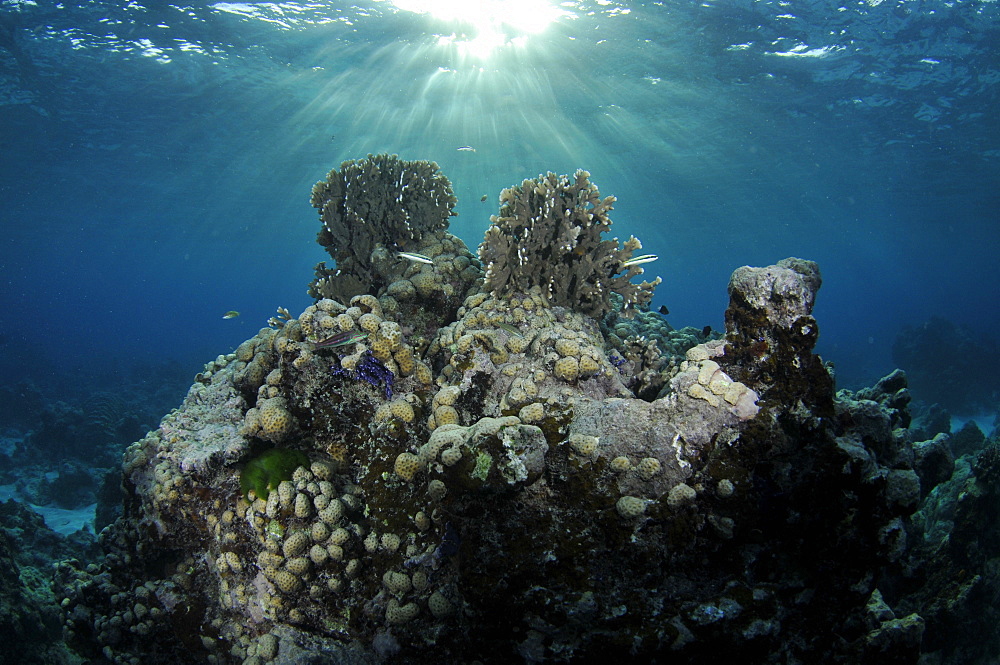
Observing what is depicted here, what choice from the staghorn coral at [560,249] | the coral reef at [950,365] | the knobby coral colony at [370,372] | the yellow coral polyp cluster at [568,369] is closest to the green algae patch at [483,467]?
the yellow coral polyp cluster at [568,369]

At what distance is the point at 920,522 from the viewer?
7723 millimetres

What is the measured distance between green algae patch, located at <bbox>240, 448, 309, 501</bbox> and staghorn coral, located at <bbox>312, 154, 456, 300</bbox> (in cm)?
317

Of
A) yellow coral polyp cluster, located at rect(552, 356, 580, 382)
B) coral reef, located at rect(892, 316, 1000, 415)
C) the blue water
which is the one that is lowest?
yellow coral polyp cluster, located at rect(552, 356, 580, 382)

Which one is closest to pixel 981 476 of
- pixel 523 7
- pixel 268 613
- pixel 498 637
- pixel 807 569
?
pixel 807 569

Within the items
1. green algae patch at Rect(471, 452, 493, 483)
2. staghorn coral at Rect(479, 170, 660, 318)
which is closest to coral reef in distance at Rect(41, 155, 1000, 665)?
green algae patch at Rect(471, 452, 493, 483)

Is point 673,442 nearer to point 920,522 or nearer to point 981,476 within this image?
point 981,476

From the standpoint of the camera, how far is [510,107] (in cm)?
2214

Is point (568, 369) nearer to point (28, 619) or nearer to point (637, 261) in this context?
point (637, 261)

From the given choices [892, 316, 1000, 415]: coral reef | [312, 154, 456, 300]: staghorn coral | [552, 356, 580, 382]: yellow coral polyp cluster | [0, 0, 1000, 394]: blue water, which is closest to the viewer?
[552, 356, 580, 382]: yellow coral polyp cluster

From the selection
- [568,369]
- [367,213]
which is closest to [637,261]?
[568,369]

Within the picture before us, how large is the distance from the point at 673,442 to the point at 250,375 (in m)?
4.33

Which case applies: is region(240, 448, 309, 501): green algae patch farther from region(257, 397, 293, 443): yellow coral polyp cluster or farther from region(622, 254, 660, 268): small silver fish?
region(622, 254, 660, 268): small silver fish

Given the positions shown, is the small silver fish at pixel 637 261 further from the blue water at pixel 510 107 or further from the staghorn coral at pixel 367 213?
the blue water at pixel 510 107

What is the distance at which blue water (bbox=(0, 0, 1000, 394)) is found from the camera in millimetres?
15555
